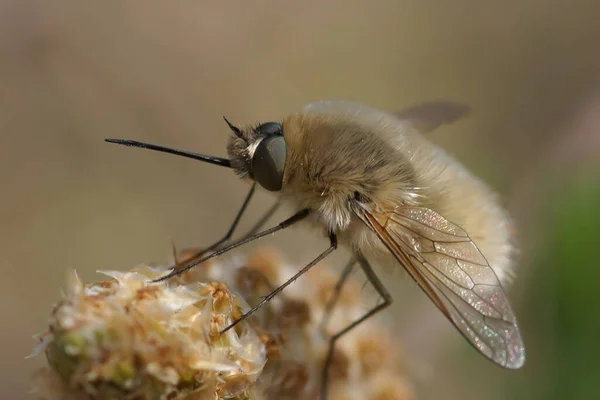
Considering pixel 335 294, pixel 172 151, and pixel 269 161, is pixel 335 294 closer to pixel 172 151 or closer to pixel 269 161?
pixel 269 161

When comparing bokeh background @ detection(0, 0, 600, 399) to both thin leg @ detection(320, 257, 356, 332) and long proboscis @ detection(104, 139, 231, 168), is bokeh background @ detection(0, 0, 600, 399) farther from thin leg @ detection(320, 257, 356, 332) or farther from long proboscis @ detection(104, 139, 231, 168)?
long proboscis @ detection(104, 139, 231, 168)

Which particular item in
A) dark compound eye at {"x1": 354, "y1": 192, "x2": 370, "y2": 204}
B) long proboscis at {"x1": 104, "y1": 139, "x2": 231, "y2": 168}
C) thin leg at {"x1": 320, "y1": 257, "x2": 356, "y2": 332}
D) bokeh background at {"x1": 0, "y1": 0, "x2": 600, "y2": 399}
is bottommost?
dark compound eye at {"x1": 354, "y1": 192, "x2": 370, "y2": 204}

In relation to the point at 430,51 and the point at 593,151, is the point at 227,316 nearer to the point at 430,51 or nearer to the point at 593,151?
the point at 593,151

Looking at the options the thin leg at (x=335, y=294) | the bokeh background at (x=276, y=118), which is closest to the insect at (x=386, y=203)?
the thin leg at (x=335, y=294)

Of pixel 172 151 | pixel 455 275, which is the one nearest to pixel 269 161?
pixel 172 151

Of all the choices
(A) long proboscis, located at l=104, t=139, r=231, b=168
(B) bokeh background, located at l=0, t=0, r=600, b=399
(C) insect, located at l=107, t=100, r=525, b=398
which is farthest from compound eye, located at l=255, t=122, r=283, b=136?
(B) bokeh background, located at l=0, t=0, r=600, b=399

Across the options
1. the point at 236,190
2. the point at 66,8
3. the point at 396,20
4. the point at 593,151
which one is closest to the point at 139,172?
the point at 236,190
